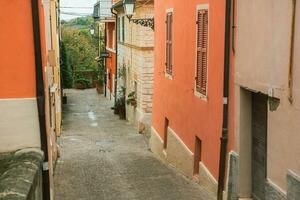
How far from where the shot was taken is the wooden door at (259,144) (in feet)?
27.7

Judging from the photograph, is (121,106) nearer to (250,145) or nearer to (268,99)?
(250,145)

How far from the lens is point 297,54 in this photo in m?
6.61

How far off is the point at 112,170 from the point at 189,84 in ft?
11.6

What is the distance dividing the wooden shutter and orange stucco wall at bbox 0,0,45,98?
4.89 metres

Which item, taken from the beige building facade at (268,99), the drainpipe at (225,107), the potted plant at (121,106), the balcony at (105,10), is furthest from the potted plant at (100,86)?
the beige building facade at (268,99)

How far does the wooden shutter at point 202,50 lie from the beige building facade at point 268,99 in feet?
7.76

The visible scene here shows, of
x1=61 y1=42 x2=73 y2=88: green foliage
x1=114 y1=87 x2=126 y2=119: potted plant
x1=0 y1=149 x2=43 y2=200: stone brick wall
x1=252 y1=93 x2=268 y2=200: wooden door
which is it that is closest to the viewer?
x1=0 y1=149 x2=43 y2=200: stone brick wall

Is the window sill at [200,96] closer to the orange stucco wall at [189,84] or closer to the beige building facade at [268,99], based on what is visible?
the orange stucco wall at [189,84]

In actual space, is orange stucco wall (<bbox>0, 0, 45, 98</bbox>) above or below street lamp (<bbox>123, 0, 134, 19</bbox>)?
below

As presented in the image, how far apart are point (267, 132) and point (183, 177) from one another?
18.9 ft

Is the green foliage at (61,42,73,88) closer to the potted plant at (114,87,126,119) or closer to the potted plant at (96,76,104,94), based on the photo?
the potted plant at (96,76,104,94)

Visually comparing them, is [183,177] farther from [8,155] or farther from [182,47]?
[8,155]

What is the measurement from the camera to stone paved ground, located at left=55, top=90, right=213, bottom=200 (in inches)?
456

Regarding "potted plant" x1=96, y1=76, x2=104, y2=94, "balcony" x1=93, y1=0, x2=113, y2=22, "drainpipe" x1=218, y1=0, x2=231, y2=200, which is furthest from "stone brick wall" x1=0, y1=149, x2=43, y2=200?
"potted plant" x1=96, y1=76, x2=104, y2=94
